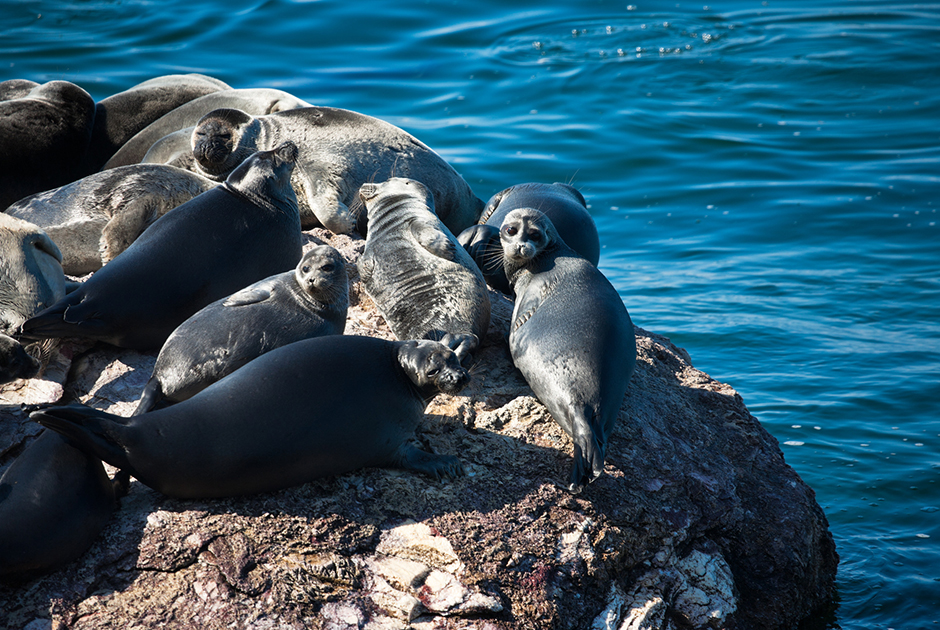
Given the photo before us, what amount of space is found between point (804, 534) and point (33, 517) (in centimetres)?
334

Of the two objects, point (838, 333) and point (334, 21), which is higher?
point (334, 21)

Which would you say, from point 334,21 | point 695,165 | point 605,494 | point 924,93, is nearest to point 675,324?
point 695,165

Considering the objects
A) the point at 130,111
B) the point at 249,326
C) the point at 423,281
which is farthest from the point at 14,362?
the point at 130,111

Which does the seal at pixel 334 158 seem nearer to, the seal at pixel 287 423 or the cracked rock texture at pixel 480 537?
the cracked rock texture at pixel 480 537

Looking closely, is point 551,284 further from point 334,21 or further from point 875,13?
point 875,13

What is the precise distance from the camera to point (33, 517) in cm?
288

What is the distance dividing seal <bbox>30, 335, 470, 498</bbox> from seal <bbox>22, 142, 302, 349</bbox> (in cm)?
94

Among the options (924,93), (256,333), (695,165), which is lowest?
(256,333)

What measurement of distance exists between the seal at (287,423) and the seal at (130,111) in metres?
4.68

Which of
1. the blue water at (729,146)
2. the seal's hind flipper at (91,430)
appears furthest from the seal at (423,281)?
the blue water at (729,146)

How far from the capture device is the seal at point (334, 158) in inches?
236

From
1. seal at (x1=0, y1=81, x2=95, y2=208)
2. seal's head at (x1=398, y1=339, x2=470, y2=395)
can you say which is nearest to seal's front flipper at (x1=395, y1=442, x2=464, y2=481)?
seal's head at (x1=398, y1=339, x2=470, y2=395)

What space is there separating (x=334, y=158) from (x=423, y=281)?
2.08 m

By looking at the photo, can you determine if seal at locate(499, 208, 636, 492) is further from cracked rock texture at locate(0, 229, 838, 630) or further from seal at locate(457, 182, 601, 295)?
seal at locate(457, 182, 601, 295)
